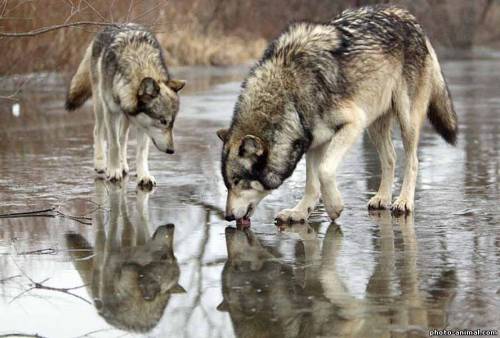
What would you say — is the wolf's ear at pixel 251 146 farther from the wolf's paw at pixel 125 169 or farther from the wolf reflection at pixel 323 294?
the wolf's paw at pixel 125 169

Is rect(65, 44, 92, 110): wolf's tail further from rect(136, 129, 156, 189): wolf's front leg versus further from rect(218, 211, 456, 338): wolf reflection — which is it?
rect(218, 211, 456, 338): wolf reflection

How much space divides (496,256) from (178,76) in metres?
21.0

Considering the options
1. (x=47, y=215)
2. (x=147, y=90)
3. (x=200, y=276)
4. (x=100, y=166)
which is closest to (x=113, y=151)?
(x=100, y=166)

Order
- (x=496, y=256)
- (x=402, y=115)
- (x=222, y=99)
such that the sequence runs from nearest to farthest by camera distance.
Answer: (x=496, y=256)
(x=402, y=115)
(x=222, y=99)

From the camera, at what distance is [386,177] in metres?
9.35

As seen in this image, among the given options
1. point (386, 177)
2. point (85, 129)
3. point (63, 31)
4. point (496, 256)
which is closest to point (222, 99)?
point (63, 31)

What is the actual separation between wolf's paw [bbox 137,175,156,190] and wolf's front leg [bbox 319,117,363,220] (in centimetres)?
267

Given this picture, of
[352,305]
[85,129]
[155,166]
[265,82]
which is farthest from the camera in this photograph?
[85,129]

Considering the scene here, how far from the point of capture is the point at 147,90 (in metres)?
10.9

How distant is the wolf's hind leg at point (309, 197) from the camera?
28.2 ft

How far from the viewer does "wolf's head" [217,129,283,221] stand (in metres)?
8.16

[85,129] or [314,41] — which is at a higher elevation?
[314,41]

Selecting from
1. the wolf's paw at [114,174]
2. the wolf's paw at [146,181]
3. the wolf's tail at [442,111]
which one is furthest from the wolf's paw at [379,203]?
the wolf's paw at [114,174]

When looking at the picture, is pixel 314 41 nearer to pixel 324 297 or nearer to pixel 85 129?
pixel 324 297
